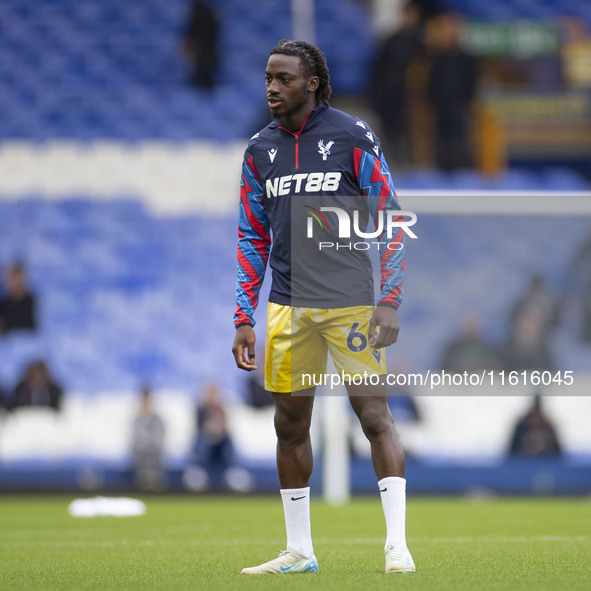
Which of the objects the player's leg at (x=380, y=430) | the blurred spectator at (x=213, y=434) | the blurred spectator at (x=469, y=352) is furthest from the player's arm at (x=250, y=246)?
the blurred spectator at (x=213, y=434)

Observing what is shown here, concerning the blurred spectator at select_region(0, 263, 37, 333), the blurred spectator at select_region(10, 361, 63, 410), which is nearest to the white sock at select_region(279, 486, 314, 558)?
the blurred spectator at select_region(10, 361, 63, 410)

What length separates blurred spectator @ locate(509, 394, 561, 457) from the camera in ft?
40.7

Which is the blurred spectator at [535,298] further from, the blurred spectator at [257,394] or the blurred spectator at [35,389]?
the blurred spectator at [35,389]

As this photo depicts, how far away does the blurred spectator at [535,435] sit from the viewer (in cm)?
1241

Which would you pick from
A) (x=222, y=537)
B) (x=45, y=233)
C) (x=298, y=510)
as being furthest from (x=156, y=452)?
(x=298, y=510)

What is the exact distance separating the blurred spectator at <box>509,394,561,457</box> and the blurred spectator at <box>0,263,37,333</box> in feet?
20.7

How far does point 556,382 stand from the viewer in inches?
495

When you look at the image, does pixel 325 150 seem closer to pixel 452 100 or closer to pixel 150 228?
pixel 452 100

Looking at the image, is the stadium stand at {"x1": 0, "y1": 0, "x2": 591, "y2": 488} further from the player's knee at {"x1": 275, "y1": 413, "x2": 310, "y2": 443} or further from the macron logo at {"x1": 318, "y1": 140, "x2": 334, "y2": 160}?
the macron logo at {"x1": 318, "y1": 140, "x2": 334, "y2": 160}

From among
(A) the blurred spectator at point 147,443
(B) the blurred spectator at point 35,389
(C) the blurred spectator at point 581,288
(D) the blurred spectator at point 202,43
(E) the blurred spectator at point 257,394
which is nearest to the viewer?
(C) the blurred spectator at point 581,288

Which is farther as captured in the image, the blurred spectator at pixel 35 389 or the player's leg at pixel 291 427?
the blurred spectator at pixel 35 389

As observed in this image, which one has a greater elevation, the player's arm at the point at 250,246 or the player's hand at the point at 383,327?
the player's arm at the point at 250,246

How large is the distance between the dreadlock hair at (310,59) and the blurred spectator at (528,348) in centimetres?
664

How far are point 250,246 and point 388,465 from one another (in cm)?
107
